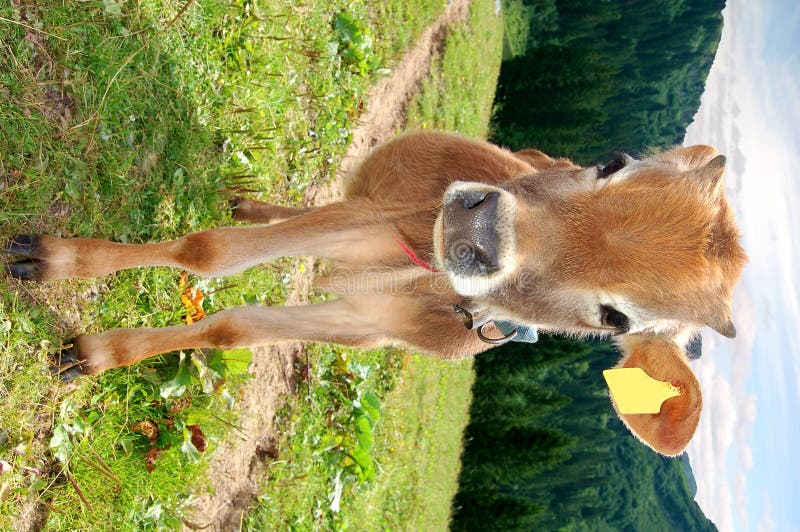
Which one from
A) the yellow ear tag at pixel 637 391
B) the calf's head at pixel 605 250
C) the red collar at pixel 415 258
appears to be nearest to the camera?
the calf's head at pixel 605 250

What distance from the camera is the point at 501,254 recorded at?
3.15 metres

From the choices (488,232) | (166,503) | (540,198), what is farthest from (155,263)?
(540,198)

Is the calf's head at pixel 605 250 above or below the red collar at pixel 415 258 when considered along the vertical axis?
above

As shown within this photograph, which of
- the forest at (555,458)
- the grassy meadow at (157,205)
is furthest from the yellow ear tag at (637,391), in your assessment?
the forest at (555,458)

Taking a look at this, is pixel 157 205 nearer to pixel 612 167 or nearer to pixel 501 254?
pixel 501 254

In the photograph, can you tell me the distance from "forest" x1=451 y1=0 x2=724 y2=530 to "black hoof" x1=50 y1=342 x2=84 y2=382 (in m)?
5.10

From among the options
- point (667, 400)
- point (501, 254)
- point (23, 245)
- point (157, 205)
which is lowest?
point (667, 400)

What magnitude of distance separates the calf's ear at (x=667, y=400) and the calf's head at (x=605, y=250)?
0.5 inches

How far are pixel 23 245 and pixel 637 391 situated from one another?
13.2 ft

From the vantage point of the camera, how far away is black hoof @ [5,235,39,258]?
3480 mm

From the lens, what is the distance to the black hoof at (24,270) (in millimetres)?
3479

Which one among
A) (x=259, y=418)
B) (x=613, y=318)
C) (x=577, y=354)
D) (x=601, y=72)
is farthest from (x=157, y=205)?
(x=601, y=72)

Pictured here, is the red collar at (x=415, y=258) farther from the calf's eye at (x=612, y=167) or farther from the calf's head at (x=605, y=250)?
the calf's eye at (x=612, y=167)

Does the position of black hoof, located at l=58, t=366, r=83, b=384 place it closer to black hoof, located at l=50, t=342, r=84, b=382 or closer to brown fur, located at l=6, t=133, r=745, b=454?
black hoof, located at l=50, t=342, r=84, b=382
